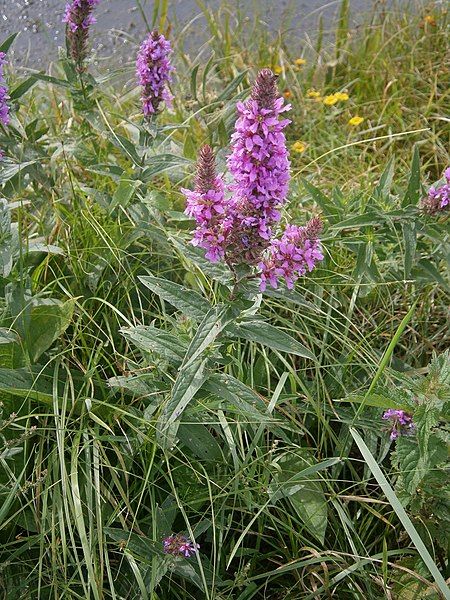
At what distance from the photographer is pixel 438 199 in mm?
1877

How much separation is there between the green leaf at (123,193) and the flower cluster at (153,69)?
23cm

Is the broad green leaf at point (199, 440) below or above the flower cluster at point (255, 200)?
below

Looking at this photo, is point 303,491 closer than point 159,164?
Yes

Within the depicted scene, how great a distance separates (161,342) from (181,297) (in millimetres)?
104

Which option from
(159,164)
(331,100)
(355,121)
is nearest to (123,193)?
(159,164)

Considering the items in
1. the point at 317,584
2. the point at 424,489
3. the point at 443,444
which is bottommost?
the point at 317,584

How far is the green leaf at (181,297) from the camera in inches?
59.2

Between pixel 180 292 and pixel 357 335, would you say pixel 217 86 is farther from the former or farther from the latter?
pixel 180 292

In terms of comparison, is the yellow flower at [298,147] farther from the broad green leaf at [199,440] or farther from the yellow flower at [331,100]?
the broad green leaf at [199,440]

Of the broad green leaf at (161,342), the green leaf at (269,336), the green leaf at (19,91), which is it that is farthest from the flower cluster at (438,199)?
the green leaf at (19,91)

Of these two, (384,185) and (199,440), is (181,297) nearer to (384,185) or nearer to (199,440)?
(199,440)

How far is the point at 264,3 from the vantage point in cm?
392

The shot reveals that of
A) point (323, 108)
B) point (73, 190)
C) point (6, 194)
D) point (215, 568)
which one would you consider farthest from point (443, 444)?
point (323, 108)

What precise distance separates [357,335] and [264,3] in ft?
8.08
